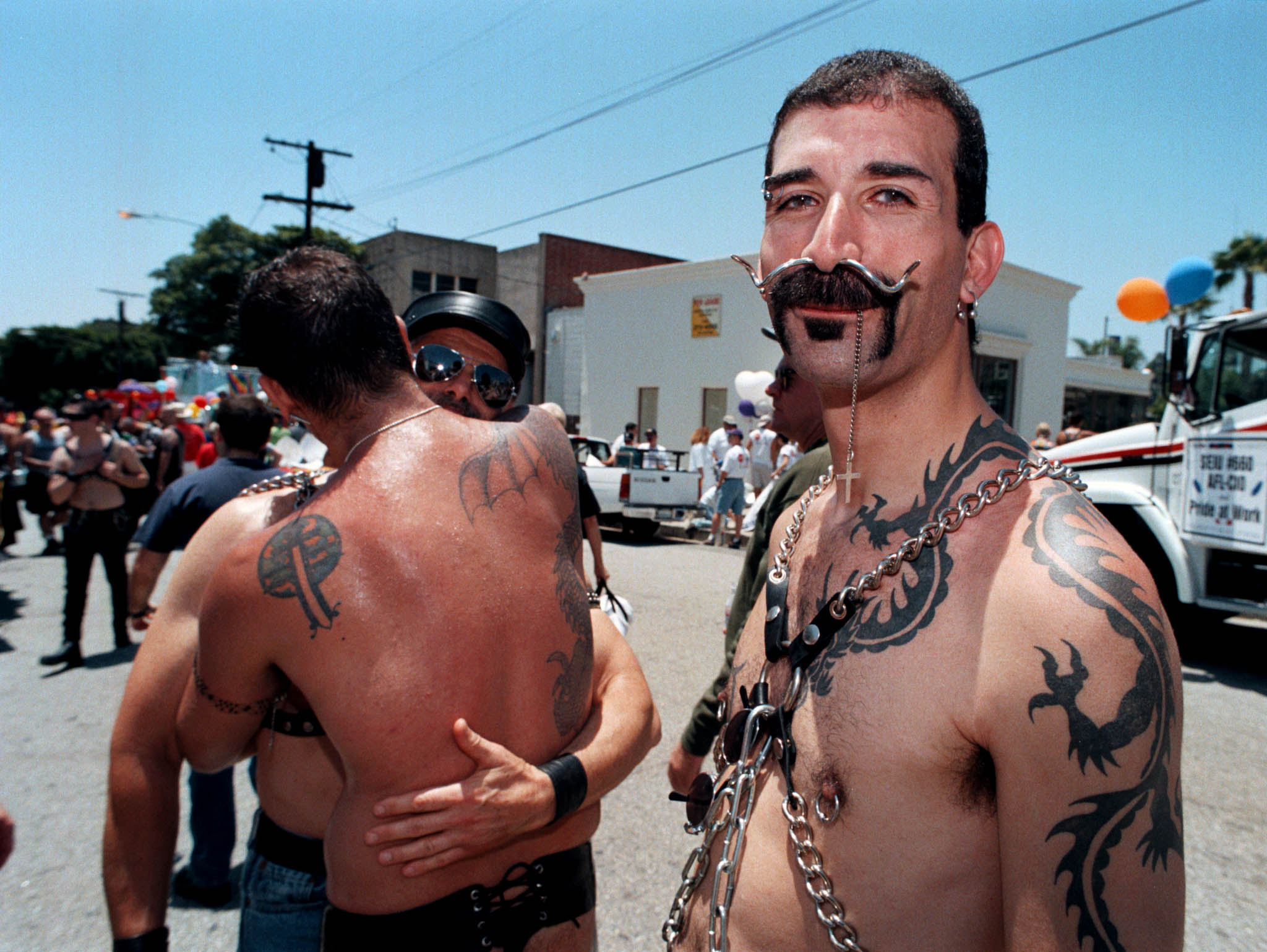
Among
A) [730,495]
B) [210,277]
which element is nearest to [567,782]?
[730,495]

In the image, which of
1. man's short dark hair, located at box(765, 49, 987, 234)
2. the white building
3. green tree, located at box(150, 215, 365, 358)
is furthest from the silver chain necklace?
green tree, located at box(150, 215, 365, 358)

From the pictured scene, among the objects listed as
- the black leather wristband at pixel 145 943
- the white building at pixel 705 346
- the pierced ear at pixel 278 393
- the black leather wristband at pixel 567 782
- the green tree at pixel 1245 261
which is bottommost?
the black leather wristband at pixel 145 943

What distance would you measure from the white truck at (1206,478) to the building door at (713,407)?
14482 mm

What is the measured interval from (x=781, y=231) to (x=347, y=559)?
38.0 inches

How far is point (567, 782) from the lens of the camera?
1549 millimetres

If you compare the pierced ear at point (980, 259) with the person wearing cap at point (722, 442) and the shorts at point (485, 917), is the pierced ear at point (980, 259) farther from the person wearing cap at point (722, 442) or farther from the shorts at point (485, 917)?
the person wearing cap at point (722, 442)

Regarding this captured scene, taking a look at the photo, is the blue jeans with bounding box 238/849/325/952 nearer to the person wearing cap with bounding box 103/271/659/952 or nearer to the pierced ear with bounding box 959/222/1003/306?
the person wearing cap with bounding box 103/271/659/952

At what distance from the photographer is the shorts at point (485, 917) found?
4.52ft

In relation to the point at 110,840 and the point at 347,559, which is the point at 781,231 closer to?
the point at 347,559

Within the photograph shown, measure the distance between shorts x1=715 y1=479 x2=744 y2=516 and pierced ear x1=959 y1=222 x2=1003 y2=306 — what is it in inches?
453

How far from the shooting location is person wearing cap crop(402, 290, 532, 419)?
2.52 m

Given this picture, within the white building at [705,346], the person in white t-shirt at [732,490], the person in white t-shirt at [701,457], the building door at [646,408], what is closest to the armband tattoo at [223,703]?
the person in white t-shirt at [732,490]

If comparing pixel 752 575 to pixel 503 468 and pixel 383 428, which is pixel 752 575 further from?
pixel 383 428

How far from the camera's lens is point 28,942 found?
2971 millimetres
